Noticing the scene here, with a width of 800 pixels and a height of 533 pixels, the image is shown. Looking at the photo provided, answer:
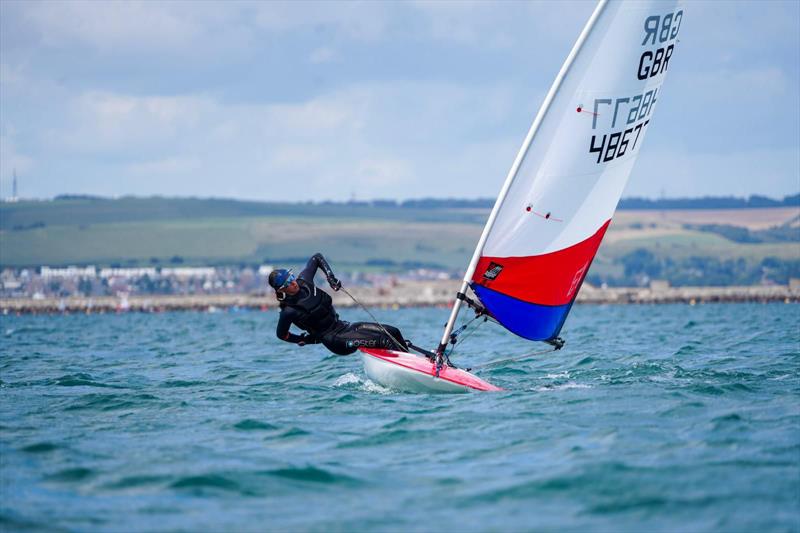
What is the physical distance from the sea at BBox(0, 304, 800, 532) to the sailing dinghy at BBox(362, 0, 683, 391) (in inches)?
36.1

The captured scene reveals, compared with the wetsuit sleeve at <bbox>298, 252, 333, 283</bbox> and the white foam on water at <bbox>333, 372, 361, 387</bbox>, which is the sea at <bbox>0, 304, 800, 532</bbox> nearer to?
the white foam on water at <bbox>333, 372, 361, 387</bbox>

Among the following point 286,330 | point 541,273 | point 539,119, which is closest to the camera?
point 539,119

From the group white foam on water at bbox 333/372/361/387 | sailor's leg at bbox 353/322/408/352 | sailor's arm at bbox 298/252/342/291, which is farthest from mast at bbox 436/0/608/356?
white foam on water at bbox 333/372/361/387

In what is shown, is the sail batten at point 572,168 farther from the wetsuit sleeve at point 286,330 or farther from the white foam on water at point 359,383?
the wetsuit sleeve at point 286,330

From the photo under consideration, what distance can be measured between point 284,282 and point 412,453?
5158 millimetres

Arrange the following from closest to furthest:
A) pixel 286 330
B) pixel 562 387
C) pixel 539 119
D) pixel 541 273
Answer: pixel 539 119
pixel 562 387
pixel 541 273
pixel 286 330

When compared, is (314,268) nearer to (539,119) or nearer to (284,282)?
(284,282)

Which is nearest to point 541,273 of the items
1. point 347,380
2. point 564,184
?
point 564,184

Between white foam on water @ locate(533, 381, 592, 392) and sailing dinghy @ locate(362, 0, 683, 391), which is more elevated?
sailing dinghy @ locate(362, 0, 683, 391)

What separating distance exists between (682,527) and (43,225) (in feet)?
660

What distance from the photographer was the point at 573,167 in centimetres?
1571

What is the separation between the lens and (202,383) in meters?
18.6

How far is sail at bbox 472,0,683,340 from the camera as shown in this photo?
1527cm

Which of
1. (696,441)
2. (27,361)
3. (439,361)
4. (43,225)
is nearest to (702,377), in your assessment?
(439,361)
